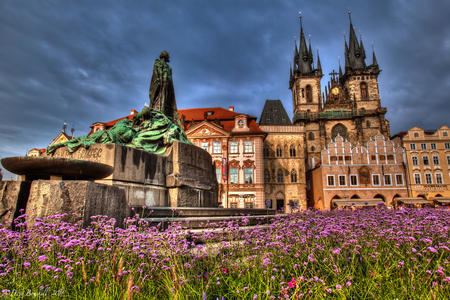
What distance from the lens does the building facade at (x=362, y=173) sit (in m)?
37.1

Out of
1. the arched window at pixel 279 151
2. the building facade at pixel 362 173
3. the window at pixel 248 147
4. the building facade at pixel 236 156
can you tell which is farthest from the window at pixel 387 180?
the window at pixel 248 147

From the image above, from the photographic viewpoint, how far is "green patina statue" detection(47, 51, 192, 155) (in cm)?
715

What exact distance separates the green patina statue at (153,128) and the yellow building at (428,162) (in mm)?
37662

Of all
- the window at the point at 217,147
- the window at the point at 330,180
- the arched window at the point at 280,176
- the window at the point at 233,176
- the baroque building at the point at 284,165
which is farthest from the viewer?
the arched window at the point at 280,176

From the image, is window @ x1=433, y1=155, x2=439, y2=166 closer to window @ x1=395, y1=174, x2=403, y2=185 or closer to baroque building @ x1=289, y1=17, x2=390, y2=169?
window @ x1=395, y1=174, x2=403, y2=185

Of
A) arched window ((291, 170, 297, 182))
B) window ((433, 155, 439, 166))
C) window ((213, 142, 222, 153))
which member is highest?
window ((213, 142, 222, 153))

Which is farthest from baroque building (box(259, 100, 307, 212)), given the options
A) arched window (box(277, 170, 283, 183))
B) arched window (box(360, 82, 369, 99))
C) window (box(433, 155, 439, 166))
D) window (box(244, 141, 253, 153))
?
arched window (box(360, 82, 369, 99))

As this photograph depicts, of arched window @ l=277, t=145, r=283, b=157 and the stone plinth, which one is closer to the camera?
the stone plinth

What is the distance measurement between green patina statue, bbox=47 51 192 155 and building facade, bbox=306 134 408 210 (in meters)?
31.3

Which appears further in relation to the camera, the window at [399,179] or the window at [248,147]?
the window at [399,179]

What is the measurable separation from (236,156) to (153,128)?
27365 millimetres

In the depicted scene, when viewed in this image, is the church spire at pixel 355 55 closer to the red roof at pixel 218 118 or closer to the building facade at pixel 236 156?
the red roof at pixel 218 118

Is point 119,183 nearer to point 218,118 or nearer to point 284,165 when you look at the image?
point 218,118

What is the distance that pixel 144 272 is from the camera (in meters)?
2.81
